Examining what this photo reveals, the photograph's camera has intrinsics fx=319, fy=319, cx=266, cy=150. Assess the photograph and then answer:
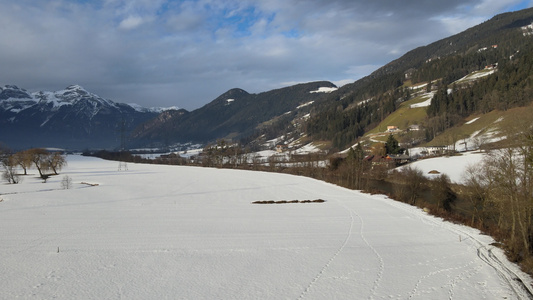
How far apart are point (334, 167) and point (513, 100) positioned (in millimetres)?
88545

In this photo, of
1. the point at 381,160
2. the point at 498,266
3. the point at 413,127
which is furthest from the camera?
the point at 413,127

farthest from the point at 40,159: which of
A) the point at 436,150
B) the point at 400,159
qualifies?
the point at 436,150

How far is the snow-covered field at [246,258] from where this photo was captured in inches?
494

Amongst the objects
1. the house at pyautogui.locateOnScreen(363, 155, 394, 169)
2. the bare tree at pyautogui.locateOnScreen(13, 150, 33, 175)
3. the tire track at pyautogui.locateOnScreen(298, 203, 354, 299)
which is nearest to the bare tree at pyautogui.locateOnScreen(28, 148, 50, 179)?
the bare tree at pyautogui.locateOnScreen(13, 150, 33, 175)

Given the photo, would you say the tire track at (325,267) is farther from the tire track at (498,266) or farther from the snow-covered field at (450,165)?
the snow-covered field at (450,165)

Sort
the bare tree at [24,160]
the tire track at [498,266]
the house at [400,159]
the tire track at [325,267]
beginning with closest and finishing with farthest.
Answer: the tire track at [325,267] → the tire track at [498,266] → the bare tree at [24,160] → the house at [400,159]

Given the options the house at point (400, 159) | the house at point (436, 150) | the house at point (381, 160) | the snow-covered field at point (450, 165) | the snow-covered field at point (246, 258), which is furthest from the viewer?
the house at point (436, 150)

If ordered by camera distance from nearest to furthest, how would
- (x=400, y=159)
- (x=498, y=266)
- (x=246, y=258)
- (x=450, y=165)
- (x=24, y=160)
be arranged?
1. (x=498, y=266)
2. (x=246, y=258)
3. (x=450, y=165)
4. (x=24, y=160)
5. (x=400, y=159)

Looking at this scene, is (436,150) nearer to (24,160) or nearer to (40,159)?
(40,159)

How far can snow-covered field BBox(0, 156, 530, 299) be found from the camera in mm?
12547

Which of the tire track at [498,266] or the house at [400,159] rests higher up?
the house at [400,159]

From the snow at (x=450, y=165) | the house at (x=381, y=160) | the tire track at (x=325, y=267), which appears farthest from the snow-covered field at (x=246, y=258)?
the house at (x=381, y=160)

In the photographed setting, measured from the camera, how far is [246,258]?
16469mm

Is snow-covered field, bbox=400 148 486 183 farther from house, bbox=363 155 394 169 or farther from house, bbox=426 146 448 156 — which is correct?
house, bbox=426 146 448 156
